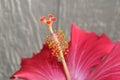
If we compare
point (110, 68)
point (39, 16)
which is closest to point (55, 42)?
point (110, 68)

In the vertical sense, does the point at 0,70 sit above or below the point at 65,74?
below

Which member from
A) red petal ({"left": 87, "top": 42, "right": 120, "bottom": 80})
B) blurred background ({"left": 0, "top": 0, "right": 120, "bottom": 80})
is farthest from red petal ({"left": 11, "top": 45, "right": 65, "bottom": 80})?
blurred background ({"left": 0, "top": 0, "right": 120, "bottom": 80})

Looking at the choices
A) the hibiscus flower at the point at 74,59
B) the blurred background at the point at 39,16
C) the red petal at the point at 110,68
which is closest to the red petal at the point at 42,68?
the hibiscus flower at the point at 74,59

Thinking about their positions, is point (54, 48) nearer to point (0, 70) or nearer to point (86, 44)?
point (86, 44)

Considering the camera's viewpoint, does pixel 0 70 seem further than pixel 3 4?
Yes

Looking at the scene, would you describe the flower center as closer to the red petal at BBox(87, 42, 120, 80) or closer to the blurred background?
the red petal at BBox(87, 42, 120, 80)

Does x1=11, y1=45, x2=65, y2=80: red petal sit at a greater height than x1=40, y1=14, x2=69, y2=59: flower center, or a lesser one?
lesser

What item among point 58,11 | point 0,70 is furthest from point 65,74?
point 0,70
